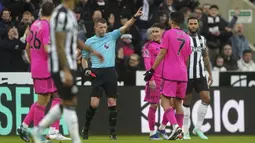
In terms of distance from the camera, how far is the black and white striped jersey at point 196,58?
17.3m

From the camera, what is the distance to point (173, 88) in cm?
1628

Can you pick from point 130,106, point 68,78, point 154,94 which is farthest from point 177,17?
point 68,78

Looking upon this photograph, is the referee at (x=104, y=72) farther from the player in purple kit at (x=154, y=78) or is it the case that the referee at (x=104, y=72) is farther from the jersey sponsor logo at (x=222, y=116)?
the jersey sponsor logo at (x=222, y=116)

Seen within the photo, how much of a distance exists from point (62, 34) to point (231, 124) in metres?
9.07

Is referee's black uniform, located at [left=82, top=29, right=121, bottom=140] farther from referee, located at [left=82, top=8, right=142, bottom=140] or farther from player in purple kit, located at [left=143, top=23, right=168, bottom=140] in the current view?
player in purple kit, located at [left=143, top=23, right=168, bottom=140]

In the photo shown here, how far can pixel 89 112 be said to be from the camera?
1686 centimetres

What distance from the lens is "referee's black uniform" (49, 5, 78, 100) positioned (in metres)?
12.0

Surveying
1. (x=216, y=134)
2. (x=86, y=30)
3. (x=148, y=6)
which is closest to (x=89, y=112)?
(x=216, y=134)

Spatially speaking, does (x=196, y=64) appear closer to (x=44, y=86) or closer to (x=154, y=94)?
(x=154, y=94)

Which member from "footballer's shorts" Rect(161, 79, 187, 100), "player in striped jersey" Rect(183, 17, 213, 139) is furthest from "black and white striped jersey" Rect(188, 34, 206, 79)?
"footballer's shorts" Rect(161, 79, 187, 100)

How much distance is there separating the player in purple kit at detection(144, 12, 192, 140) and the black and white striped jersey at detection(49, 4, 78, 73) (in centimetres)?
417

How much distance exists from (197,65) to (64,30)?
232 inches

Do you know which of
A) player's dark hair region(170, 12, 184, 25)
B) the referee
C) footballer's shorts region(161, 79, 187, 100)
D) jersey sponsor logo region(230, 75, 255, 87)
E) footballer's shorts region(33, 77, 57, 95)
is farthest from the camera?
jersey sponsor logo region(230, 75, 255, 87)

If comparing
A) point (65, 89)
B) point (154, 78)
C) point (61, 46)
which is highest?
point (61, 46)
